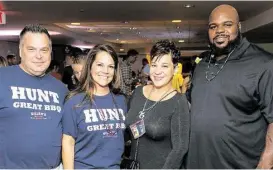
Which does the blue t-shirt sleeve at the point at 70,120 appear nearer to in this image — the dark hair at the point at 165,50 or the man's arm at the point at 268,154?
the dark hair at the point at 165,50

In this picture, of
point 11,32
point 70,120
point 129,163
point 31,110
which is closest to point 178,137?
point 129,163

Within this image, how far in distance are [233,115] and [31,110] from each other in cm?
113

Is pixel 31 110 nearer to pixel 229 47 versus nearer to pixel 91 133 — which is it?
pixel 91 133

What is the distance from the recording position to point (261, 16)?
27.3 feet

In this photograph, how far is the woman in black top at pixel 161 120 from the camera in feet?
6.19

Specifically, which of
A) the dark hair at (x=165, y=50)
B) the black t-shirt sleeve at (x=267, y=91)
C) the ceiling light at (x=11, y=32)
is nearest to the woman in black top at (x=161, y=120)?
the dark hair at (x=165, y=50)

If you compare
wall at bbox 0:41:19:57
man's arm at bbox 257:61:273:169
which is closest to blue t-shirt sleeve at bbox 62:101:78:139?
man's arm at bbox 257:61:273:169

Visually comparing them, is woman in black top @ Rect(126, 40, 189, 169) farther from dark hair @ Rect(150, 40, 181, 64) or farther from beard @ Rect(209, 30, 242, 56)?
beard @ Rect(209, 30, 242, 56)

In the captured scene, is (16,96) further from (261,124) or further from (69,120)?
(261,124)

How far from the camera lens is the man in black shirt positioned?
1914mm

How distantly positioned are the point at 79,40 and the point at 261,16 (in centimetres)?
903

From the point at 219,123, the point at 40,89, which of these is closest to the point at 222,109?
the point at 219,123

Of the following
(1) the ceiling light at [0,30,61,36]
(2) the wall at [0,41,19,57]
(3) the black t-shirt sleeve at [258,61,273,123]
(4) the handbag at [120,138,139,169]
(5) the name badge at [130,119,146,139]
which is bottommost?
(4) the handbag at [120,138,139,169]

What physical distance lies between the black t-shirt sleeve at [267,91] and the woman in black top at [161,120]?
0.42 meters
